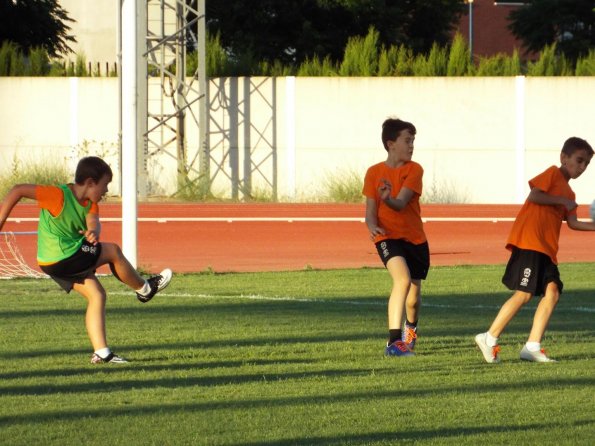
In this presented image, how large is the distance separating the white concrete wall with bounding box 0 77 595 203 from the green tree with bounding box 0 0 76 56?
5.20 meters

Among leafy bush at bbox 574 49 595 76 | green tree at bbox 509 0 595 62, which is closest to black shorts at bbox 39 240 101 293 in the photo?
leafy bush at bbox 574 49 595 76

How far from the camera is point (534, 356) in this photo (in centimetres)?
895

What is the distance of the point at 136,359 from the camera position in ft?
29.7

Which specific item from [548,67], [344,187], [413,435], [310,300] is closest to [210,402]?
[413,435]

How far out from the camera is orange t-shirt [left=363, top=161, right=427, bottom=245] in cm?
947

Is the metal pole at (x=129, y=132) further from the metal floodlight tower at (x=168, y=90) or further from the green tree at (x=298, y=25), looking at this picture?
the green tree at (x=298, y=25)

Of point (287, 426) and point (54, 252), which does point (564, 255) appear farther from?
point (287, 426)

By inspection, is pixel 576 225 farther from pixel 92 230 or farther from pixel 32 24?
pixel 32 24

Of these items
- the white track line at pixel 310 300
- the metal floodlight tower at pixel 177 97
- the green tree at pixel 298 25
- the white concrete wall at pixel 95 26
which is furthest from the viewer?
the white concrete wall at pixel 95 26

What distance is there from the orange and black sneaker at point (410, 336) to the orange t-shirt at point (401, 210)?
0.61 meters

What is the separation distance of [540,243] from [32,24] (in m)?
29.3

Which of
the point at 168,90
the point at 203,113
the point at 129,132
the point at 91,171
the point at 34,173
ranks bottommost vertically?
the point at 91,171

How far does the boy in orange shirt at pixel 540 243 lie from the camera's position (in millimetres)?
9000

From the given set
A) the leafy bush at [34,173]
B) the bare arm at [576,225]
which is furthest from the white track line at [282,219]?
the bare arm at [576,225]
